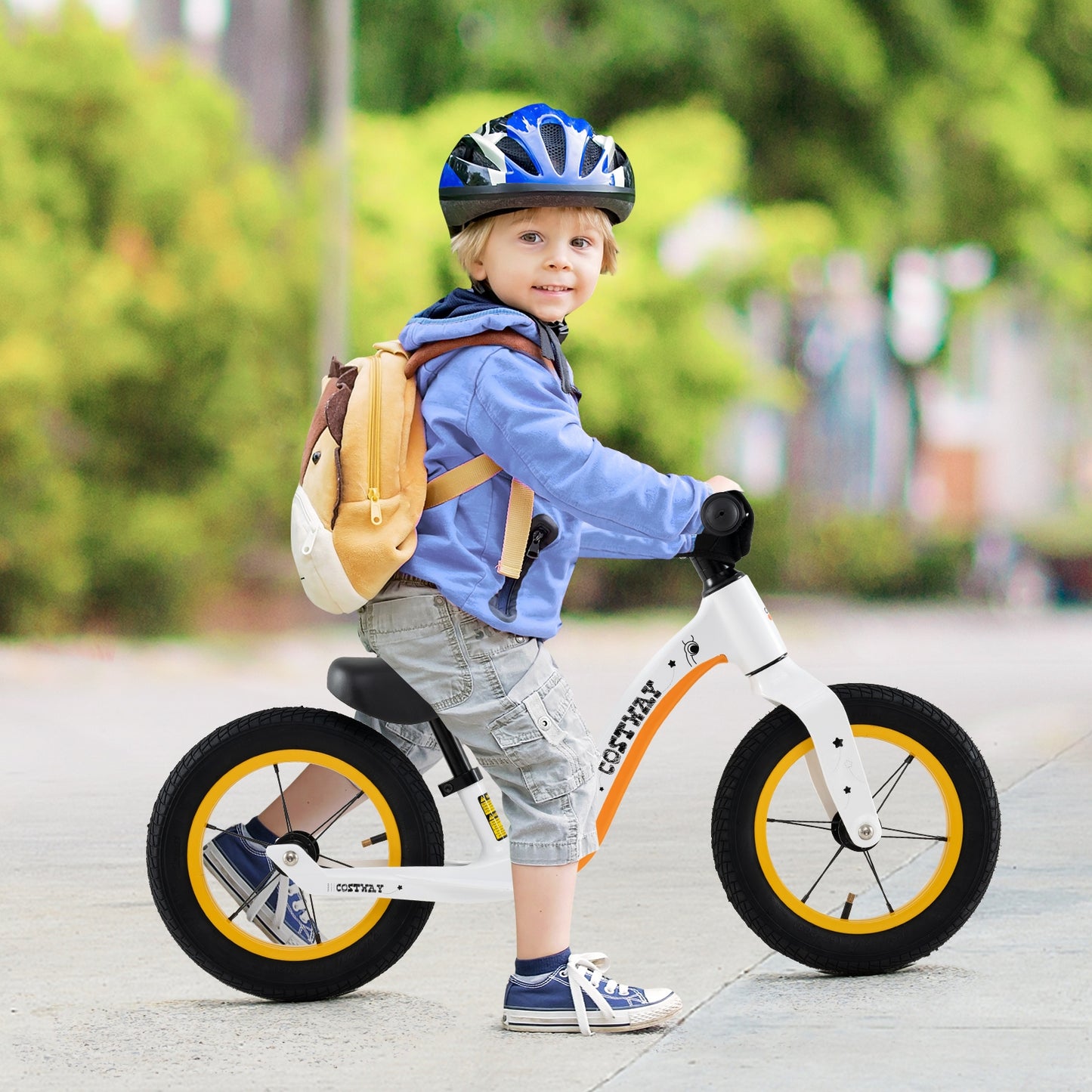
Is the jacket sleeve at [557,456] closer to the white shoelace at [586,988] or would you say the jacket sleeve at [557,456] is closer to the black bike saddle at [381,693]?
the black bike saddle at [381,693]

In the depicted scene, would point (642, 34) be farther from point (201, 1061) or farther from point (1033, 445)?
point (1033, 445)

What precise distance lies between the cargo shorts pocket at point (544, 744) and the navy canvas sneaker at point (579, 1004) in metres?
0.35

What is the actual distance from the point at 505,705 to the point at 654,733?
410mm

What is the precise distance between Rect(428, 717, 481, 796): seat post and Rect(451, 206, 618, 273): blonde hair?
3.10 feet

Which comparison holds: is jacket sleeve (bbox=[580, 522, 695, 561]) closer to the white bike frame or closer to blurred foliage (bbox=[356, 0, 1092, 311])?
the white bike frame

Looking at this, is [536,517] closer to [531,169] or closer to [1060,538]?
[531,169]

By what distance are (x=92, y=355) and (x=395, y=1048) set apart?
12705 mm

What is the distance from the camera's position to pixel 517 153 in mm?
4289

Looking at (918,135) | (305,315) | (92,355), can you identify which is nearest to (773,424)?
(918,135)

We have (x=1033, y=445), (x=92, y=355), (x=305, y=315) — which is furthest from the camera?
(x=1033, y=445)

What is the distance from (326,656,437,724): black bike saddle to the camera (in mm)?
4344

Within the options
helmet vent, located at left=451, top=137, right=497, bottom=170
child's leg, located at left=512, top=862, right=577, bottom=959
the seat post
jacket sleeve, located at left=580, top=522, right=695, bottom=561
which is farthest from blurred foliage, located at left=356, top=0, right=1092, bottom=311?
child's leg, located at left=512, top=862, right=577, bottom=959

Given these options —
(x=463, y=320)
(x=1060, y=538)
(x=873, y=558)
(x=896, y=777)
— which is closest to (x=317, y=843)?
(x=463, y=320)

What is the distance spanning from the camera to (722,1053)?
4.15m
